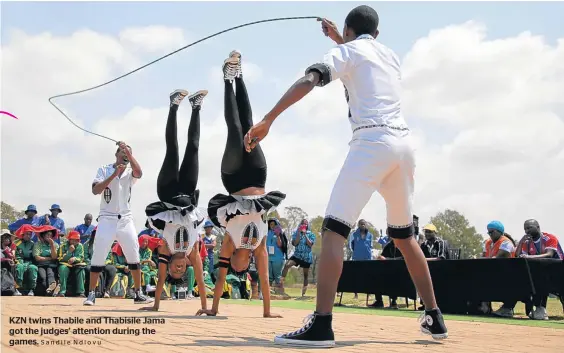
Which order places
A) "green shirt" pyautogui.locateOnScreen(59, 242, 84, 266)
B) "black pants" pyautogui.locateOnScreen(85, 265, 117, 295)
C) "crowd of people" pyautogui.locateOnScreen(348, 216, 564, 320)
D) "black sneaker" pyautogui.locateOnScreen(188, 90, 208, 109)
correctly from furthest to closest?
"green shirt" pyautogui.locateOnScreen(59, 242, 84, 266) → "black pants" pyautogui.locateOnScreen(85, 265, 117, 295) → "crowd of people" pyautogui.locateOnScreen(348, 216, 564, 320) → "black sneaker" pyautogui.locateOnScreen(188, 90, 208, 109)

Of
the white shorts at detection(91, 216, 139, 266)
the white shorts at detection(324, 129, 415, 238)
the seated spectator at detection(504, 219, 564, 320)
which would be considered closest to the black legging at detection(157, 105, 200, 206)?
the white shorts at detection(91, 216, 139, 266)

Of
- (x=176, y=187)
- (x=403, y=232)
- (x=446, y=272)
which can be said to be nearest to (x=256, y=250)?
(x=176, y=187)

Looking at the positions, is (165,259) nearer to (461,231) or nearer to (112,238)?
(112,238)

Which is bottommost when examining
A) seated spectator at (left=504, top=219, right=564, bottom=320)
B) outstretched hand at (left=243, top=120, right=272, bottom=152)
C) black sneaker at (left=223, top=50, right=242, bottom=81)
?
seated spectator at (left=504, top=219, right=564, bottom=320)

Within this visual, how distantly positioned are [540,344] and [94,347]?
3672mm

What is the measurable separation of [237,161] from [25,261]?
12215mm

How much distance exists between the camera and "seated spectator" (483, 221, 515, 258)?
14.1 m

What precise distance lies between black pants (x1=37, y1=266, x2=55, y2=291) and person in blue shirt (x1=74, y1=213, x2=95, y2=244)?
1.58 m

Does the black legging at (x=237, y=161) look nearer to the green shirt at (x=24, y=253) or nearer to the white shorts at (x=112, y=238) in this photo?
the white shorts at (x=112, y=238)

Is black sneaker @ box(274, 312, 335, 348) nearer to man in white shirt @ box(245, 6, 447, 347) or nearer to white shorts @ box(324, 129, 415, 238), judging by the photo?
man in white shirt @ box(245, 6, 447, 347)

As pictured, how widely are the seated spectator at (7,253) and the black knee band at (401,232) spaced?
14.2 meters

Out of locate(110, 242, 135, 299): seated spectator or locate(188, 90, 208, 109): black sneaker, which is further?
locate(110, 242, 135, 299): seated spectator

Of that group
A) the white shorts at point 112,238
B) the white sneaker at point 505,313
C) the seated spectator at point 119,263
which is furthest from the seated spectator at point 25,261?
the white sneaker at point 505,313

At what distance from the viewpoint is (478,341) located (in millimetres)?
5848
